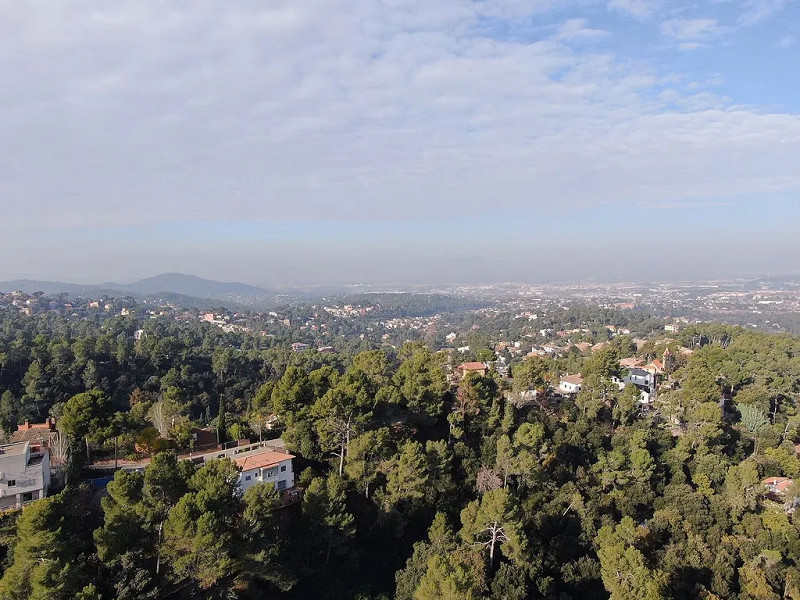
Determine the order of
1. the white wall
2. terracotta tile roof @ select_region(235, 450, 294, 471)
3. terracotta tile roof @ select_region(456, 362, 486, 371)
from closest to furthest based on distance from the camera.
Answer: the white wall → terracotta tile roof @ select_region(235, 450, 294, 471) → terracotta tile roof @ select_region(456, 362, 486, 371)

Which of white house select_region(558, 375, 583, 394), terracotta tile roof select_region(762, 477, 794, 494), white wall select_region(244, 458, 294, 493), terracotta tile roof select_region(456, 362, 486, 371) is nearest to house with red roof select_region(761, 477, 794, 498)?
terracotta tile roof select_region(762, 477, 794, 494)

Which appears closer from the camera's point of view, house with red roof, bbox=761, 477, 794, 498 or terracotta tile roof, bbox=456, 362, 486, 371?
house with red roof, bbox=761, 477, 794, 498

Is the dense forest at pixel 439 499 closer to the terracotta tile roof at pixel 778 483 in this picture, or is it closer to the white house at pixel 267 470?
the terracotta tile roof at pixel 778 483

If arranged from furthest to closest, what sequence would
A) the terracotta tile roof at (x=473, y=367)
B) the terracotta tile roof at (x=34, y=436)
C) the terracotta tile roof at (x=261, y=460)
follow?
the terracotta tile roof at (x=473, y=367) < the terracotta tile roof at (x=34, y=436) < the terracotta tile roof at (x=261, y=460)

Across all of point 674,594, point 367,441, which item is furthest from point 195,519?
point 674,594

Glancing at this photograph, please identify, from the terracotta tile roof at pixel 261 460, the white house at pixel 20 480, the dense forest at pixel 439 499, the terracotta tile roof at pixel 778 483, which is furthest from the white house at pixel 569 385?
the white house at pixel 20 480

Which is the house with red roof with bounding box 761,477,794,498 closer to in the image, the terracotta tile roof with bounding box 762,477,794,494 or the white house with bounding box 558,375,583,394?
the terracotta tile roof with bounding box 762,477,794,494
